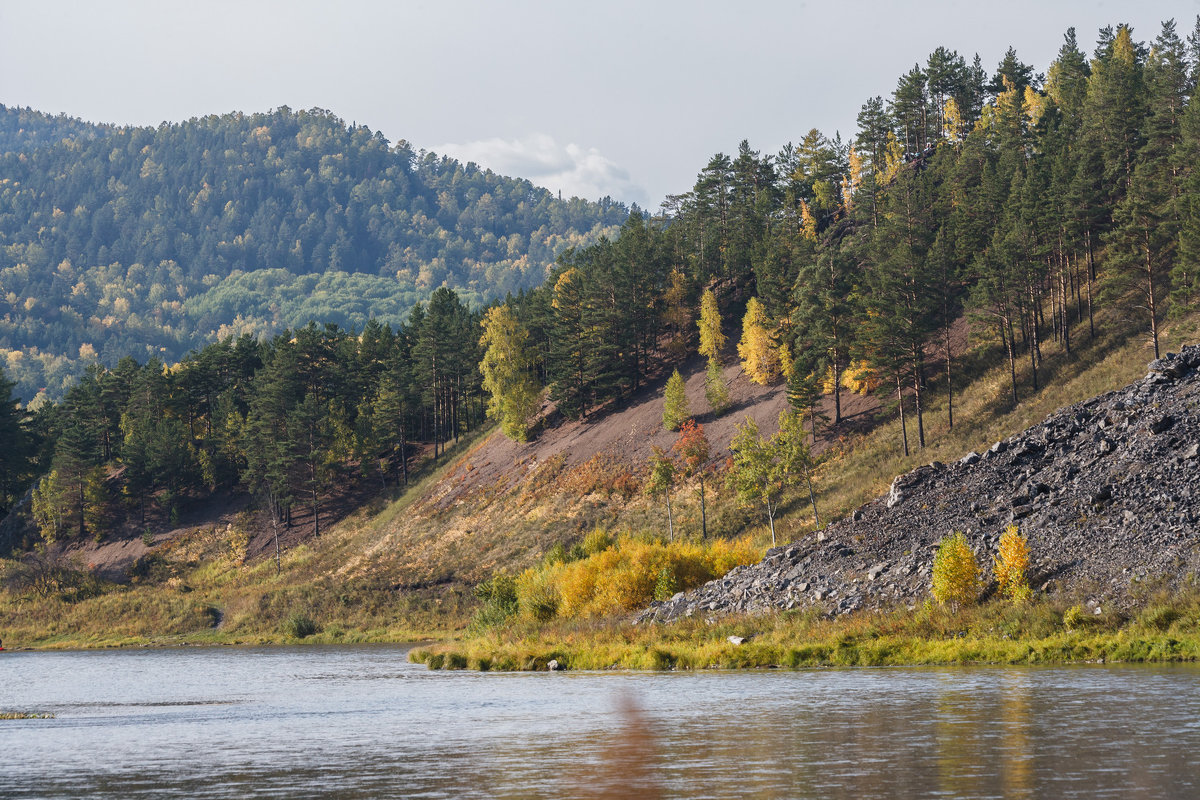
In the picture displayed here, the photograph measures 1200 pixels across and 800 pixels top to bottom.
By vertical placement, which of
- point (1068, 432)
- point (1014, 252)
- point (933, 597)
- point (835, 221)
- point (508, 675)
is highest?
point (835, 221)

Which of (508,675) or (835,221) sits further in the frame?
(835,221)

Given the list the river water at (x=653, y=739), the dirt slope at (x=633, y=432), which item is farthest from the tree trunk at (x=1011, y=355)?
the river water at (x=653, y=739)

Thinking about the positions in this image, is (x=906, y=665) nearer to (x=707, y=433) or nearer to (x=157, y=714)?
(x=157, y=714)

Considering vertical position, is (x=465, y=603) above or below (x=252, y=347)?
below

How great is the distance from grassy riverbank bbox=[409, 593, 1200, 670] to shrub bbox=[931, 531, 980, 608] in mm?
811

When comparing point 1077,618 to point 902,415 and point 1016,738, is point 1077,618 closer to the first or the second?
point 1016,738

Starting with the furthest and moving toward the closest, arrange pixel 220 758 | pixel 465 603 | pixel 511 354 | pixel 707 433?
1. pixel 511 354
2. pixel 707 433
3. pixel 465 603
4. pixel 220 758

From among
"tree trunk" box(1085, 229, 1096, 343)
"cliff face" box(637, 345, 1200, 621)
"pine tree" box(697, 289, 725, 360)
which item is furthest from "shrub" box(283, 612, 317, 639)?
"tree trunk" box(1085, 229, 1096, 343)

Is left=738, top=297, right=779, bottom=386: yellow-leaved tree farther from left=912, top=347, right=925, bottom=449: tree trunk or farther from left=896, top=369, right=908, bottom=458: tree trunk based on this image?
left=912, top=347, right=925, bottom=449: tree trunk

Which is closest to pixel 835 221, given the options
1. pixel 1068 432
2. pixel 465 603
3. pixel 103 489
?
pixel 465 603

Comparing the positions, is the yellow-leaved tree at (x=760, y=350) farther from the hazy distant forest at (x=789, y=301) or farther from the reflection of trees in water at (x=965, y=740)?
the reflection of trees in water at (x=965, y=740)

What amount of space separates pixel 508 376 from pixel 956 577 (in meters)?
96.2

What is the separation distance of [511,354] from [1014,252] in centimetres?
6993

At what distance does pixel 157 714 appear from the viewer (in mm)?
43875
